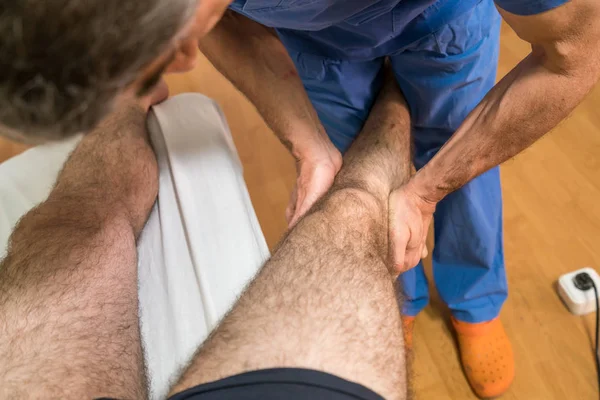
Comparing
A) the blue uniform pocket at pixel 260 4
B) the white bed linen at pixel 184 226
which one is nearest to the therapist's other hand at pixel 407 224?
the white bed linen at pixel 184 226

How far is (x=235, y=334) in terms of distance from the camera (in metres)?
0.58

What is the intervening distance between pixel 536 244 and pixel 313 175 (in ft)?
3.21

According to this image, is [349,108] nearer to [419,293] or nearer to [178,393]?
[419,293]

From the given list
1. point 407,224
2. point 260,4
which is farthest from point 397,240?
point 260,4

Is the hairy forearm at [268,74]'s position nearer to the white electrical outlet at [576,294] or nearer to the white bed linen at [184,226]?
the white bed linen at [184,226]

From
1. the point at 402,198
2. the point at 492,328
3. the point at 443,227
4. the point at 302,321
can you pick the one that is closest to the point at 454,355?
the point at 492,328

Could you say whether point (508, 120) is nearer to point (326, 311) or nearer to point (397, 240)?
point (397, 240)

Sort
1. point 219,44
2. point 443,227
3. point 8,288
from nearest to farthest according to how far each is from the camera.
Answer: point 8,288 < point 219,44 < point 443,227

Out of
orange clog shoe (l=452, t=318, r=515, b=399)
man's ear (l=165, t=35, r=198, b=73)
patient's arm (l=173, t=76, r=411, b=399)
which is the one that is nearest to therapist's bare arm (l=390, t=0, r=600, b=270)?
patient's arm (l=173, t=76, r=411, b=399)

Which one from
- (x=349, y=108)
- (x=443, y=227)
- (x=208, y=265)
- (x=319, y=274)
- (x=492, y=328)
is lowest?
(x=492, y=328)

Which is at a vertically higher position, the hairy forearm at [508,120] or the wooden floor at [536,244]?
the hairy forearm at [508,120]

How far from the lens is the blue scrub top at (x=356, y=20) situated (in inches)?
31.1

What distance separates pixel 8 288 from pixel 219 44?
63 cm

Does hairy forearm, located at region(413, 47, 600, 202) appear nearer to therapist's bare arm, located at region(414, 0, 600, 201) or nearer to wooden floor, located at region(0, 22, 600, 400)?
therapist's bare arm, located at region(414, 0, 600, 201)
